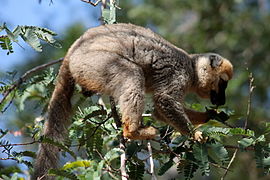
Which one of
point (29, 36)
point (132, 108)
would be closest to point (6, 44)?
point (29, 36)

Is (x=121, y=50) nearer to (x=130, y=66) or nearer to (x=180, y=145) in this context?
(x=130, y=66)

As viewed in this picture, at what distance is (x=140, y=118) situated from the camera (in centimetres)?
665

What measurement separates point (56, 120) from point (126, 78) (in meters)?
1.12

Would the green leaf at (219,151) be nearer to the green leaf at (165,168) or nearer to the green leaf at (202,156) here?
the green leaf at (202,156)

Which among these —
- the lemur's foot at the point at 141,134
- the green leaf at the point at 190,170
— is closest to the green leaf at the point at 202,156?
the green leaf at the point at 190,170

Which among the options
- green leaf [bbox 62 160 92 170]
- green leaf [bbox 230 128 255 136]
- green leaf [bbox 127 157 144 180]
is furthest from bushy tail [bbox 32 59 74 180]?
green leaf [bbox 230 128 255 136]

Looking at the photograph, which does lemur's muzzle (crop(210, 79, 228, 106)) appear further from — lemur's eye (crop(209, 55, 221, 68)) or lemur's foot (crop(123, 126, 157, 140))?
lemur's foot (crop(123, 126, 157, 140))

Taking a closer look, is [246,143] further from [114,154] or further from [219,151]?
[114,154]

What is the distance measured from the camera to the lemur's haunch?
647cm

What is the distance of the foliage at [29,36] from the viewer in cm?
496

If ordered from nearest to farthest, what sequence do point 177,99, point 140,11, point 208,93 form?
point 177,99 → point 208,93 → point 140,11

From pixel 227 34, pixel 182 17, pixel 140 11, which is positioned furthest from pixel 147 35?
pixel 182 17

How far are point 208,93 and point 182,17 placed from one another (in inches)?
524

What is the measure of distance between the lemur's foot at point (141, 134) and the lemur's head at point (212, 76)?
188 centimetres
